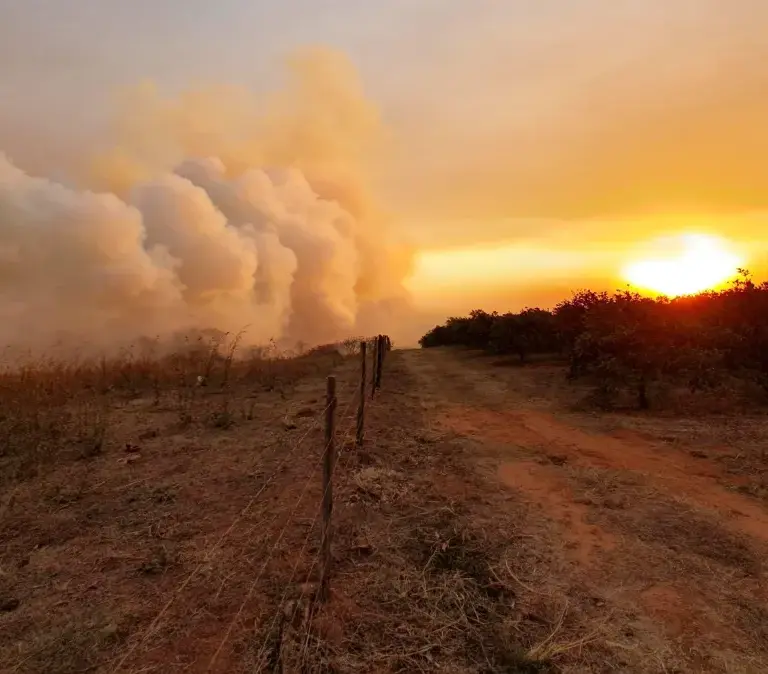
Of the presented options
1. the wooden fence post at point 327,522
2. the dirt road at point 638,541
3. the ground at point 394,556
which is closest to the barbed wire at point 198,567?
the ground at point 394,556

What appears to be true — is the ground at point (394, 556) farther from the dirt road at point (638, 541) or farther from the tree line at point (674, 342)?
the tree line at point (674, 342)

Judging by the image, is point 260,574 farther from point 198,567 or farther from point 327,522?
point 327,522

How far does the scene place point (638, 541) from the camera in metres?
5.63

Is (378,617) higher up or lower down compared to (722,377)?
lower down

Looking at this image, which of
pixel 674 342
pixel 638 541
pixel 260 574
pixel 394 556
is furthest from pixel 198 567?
pixel 674 342

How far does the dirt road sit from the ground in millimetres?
28

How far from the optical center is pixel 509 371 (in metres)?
20.7

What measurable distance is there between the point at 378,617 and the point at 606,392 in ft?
35.3

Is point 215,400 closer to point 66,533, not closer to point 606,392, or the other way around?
point 66,533

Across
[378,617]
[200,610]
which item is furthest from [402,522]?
[200,610]

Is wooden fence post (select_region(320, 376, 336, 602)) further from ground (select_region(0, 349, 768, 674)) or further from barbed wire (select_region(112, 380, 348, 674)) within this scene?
barbed wire (select_region(112, 380, 348, 674))

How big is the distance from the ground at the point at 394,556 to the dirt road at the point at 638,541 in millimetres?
28

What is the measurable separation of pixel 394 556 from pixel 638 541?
2.71m

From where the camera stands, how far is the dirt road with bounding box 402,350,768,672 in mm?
4035
